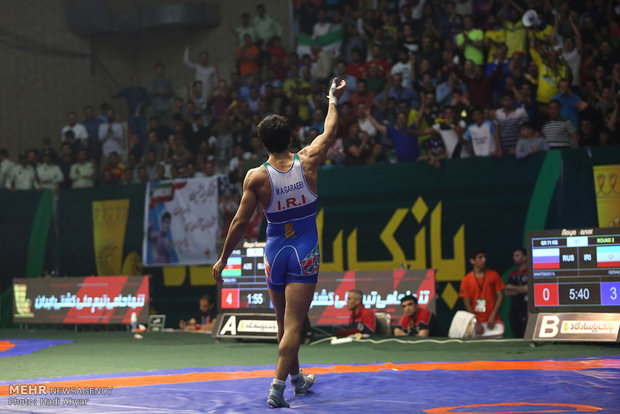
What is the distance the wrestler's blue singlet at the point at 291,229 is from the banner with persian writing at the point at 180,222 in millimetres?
8046

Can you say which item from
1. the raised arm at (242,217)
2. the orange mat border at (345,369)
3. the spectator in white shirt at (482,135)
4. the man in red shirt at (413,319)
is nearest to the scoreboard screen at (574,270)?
the orange mat border at (345,369)

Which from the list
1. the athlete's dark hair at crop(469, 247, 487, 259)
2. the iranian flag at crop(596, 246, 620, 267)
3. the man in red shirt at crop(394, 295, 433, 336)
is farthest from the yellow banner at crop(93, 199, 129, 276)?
→ the iranian flag at crop(596, 246, 620, 267)

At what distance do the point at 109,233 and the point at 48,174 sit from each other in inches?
85.6

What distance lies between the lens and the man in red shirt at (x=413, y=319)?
1122cm

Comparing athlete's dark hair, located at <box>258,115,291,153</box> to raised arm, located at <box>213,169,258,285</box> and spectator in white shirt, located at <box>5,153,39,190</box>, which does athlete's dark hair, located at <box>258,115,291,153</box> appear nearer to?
raised arm, located at <box>213,169,258,285</box>

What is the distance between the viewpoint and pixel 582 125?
1171cm

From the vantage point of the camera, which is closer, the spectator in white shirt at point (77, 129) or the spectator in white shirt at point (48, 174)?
the spectator in white shirt at point (48, 174)

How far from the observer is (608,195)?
10.9m

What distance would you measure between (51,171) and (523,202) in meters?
9.40

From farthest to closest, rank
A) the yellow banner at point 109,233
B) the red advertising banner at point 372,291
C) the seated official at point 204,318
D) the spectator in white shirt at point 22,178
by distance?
the spectator in white shirt at point 22,178 → the yellow banner at point 109,233 → the seated official at point 204,318 → the red advertising banner at point 372,291

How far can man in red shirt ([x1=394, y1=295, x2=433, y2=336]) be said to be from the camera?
11219 millimetres

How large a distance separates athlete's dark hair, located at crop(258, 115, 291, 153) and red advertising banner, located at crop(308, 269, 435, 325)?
593cm

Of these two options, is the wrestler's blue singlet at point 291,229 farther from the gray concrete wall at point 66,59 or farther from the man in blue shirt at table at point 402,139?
the gray concrete wall at point 66,59

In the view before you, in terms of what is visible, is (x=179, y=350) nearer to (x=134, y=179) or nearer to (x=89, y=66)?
(x=134, y=179)
